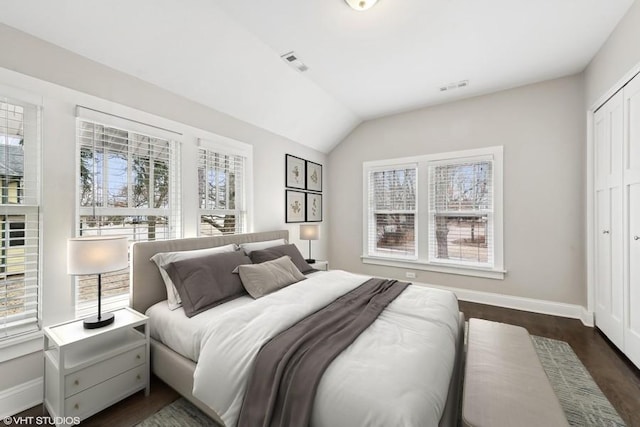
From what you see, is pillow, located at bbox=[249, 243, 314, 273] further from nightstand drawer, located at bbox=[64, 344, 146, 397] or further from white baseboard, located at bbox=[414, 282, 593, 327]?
white baseboard, located at bbox=[414, 282, 593, 327]

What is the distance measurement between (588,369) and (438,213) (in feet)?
7.49

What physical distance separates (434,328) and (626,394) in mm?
1610

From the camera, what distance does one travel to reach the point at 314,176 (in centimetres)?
469

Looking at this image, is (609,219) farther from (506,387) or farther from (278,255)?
(278,255)

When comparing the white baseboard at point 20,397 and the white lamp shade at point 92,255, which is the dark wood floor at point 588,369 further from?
the white lamp shade at point 92,255

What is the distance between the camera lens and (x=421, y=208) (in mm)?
4152

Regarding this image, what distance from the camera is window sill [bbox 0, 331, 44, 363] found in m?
1.72

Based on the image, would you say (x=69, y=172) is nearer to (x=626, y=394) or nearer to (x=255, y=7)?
(x=255, y=7)

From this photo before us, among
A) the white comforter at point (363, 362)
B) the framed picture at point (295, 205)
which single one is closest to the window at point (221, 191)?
the framed picture at point (295, 205)

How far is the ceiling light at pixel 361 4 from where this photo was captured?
206 centimetres

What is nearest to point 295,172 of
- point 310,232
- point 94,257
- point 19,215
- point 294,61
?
point 310,232

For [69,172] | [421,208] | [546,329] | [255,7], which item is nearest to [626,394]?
[546,329]

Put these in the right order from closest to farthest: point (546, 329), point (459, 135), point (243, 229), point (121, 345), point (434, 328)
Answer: point (434, 328) → point (121, 345) → point (546, 329) → point (243, 229) → point (459, 135)

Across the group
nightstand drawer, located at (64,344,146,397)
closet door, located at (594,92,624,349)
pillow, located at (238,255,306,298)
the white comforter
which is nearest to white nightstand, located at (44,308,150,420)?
nightstand drawer, located at (64,344,146,397)
